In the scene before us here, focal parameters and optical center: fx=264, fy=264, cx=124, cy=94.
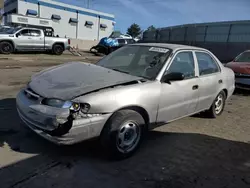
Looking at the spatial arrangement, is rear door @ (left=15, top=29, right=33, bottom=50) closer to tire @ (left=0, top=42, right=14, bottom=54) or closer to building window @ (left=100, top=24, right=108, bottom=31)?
tire @ (left=0, top=42, right=14, bottom=54)

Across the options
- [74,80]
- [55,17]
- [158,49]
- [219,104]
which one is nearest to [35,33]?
[219,104]

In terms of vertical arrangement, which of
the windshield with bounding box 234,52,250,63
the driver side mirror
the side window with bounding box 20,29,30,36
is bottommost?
Result: the driver side mirror

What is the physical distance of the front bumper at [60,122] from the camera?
3.14 metres

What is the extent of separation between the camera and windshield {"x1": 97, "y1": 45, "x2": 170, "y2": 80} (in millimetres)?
4168

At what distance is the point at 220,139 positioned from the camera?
184 inches

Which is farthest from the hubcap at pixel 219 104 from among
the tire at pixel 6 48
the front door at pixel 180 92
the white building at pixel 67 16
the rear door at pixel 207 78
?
the white building at pixel 67 16

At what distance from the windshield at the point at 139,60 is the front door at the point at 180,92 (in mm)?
203

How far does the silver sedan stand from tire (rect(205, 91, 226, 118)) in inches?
21.8

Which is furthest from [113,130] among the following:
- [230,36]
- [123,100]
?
[230,36]

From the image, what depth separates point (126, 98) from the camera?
11.3 feet

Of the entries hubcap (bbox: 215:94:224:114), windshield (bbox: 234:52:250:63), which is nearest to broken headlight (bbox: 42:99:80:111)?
Result: hubcap (bbox: 215:94:224:114)

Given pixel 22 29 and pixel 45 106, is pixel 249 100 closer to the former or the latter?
pixel 45 106

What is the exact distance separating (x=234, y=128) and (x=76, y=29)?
150 feet

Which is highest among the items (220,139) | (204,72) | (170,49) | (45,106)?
(170,49)
